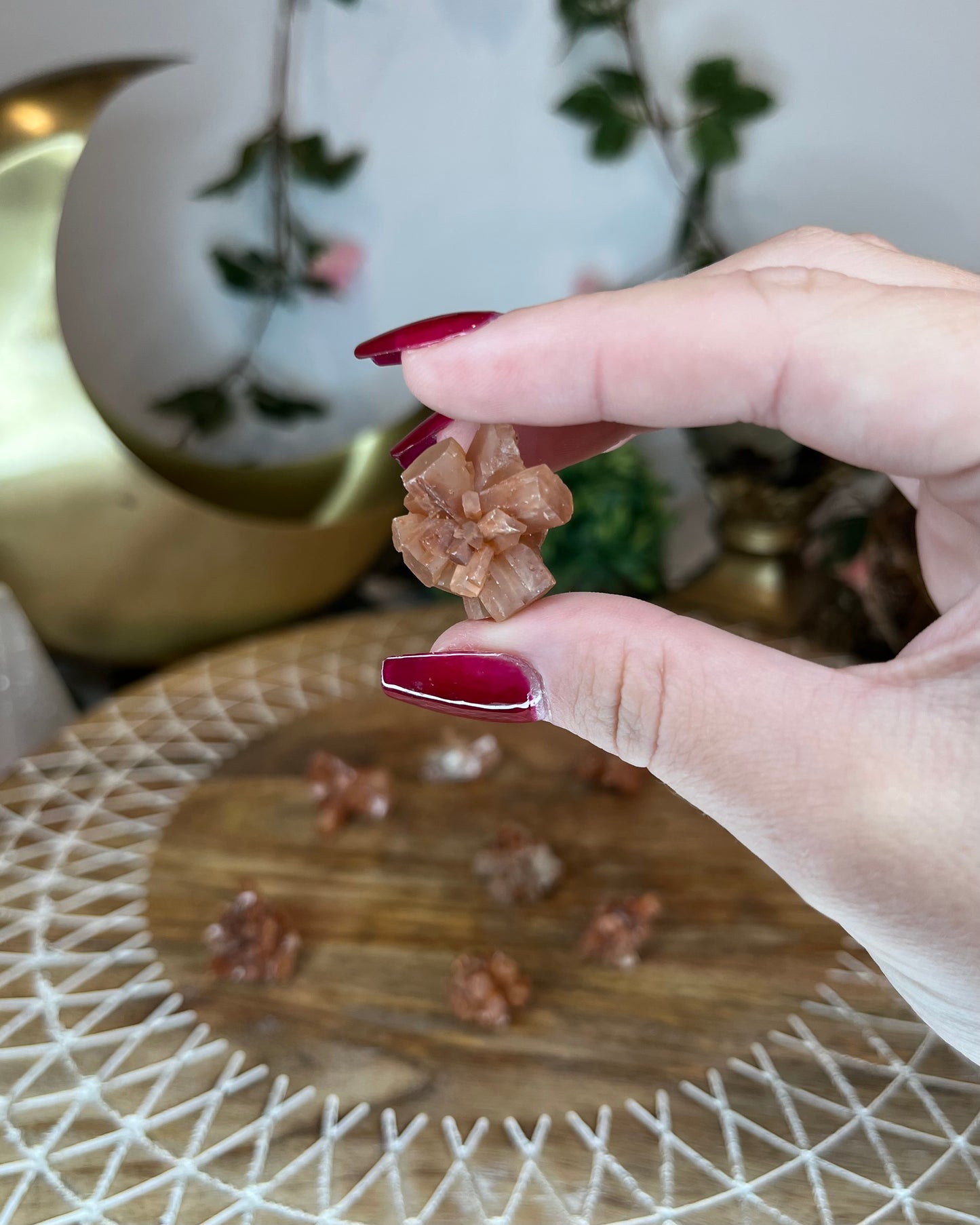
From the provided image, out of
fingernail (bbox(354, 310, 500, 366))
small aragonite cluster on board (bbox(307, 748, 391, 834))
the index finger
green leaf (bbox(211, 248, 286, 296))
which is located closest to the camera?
the index finger

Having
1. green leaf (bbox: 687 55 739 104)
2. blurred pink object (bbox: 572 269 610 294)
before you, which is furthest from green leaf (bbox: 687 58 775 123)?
blurred pink object (bbox: 572 269 610 294)

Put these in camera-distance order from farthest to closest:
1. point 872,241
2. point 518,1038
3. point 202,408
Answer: point 202,408 < point 518,1038 < point 872,241

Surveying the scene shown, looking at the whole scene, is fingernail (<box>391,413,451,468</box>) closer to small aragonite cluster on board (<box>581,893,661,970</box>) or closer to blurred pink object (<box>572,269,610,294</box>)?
small aragonite cluster on board (<box>581,893,661,970</box>)

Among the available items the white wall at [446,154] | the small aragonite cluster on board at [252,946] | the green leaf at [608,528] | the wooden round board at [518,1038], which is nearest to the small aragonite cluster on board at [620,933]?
the wooden round board at [518,1038]

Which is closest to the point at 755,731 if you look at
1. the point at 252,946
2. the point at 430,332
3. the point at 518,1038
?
the point at 430,332

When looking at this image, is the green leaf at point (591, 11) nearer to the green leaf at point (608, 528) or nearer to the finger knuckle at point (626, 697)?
the green leaf at point (608, 528)

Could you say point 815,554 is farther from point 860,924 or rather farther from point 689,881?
point 860,924

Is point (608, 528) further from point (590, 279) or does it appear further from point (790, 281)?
point (790, 281)
